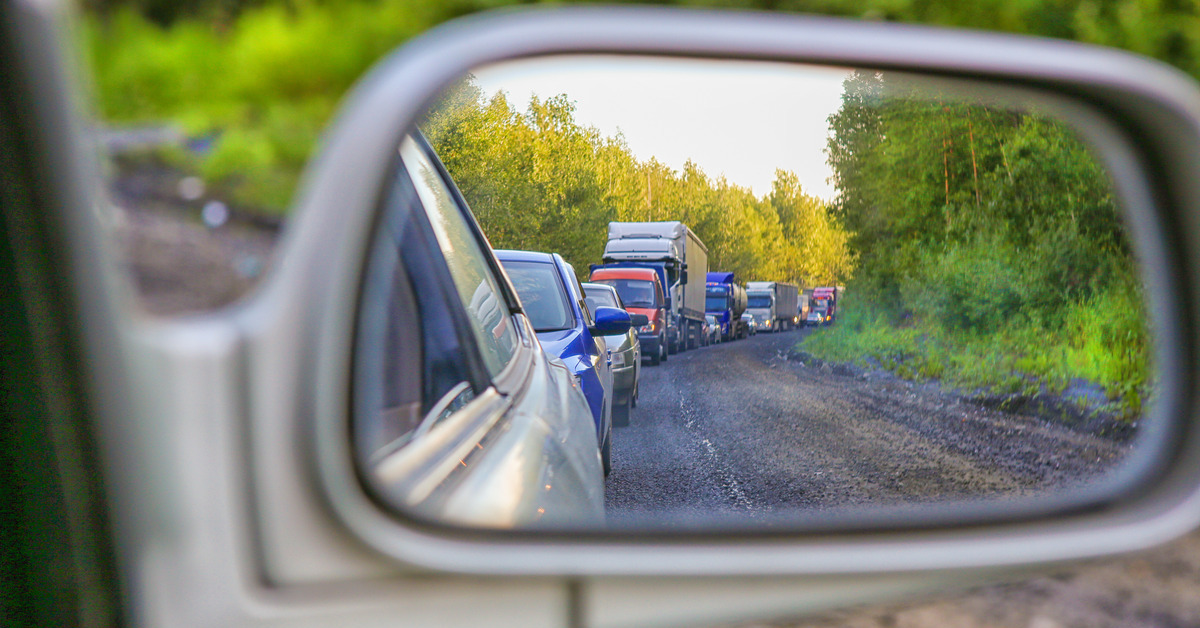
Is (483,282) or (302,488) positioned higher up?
(483,282)

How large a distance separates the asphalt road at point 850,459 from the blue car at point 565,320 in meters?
0.31

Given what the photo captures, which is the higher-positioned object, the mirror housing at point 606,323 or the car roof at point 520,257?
the car roof at point 520,257

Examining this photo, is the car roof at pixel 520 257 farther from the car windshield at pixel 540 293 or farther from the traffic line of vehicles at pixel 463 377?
the traffic line of vehicles at pixel 463 377

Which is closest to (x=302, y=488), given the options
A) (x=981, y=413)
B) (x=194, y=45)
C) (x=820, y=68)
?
(x=820, y=68)

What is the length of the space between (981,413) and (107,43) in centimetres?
264

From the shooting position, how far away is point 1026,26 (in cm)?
1224

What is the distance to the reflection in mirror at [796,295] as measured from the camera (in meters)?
1.48

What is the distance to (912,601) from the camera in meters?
2.13

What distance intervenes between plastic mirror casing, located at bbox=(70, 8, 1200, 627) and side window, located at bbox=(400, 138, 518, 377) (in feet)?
1.93

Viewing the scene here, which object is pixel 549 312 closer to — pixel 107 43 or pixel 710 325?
Result: pixel 107 43

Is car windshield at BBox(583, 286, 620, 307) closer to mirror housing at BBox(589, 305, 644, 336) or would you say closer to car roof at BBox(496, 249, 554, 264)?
mirror housing at BBox(589, 305, 644, 336)

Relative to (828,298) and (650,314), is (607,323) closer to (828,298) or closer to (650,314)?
(828,298)

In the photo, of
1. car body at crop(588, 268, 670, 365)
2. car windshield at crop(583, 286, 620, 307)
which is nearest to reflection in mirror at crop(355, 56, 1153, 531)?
car windshield at crop(583, 286, 620, 307)

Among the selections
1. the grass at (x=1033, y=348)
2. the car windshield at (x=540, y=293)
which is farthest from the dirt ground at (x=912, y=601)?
the car windshield at (x=540, y=293)
